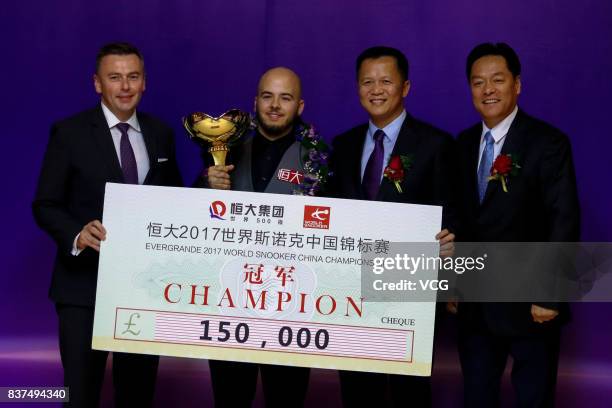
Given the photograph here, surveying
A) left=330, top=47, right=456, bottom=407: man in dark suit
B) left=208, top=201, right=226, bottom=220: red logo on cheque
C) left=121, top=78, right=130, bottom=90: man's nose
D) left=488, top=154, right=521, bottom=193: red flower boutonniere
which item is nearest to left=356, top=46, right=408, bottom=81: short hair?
left=330, top=47, right=456, bottom=407: man in dark suit

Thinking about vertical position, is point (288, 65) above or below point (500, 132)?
above

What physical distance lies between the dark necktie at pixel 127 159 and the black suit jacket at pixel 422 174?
84 centimetres

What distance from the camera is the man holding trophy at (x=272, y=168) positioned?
11.6 ft

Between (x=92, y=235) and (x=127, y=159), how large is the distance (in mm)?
365

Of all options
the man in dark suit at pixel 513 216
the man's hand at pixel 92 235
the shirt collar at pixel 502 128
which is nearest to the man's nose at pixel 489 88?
the man in dark suit at pixel 513 216

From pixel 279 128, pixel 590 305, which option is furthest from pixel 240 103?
pixel 590 305

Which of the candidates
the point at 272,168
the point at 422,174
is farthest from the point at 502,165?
the point at 272,168

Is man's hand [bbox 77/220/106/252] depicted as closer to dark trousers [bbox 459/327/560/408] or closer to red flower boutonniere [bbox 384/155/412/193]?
red flower boutonniere [bbox 384/155/412/193]

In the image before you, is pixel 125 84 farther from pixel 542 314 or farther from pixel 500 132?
pixel 542 314

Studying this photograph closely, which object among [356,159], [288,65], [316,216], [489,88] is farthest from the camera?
[288,65]

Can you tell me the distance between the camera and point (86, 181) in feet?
11.5

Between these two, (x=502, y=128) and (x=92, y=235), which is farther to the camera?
(x=502, y=128)

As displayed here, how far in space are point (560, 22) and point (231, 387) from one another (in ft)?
8.72

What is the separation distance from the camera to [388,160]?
3.57 metres
